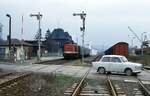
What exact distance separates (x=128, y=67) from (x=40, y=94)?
53.9ft

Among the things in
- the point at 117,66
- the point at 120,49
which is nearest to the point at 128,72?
the point at 117,66

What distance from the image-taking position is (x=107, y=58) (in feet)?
109

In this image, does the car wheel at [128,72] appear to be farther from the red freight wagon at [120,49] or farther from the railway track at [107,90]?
the red freight wagon at [120,49]

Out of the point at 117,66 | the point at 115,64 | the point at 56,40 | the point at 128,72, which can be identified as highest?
the point at 56,40

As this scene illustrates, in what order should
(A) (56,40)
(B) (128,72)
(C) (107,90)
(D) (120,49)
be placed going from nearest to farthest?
1. (C) (107,90)
2. (B) (128,72)
3. (D) (120,49)
4. (A) (56,40)

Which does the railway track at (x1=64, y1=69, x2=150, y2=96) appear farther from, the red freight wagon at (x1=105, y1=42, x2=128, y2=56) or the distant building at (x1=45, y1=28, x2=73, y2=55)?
the distant building at (x1=45, y1=28, x2=73, y2=55)

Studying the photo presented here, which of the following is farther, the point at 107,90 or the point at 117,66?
the point at 117,66

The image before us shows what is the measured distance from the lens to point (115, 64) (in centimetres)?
3259

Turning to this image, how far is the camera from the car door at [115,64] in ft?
107

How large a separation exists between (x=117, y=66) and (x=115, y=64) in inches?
9.2

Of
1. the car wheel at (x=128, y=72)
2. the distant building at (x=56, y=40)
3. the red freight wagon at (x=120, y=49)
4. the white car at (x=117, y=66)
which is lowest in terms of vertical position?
the car wheel at (x=128, y=72)

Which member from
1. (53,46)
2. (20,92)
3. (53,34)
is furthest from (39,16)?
(53,34)

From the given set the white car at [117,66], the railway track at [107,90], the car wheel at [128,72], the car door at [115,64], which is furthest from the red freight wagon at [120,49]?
the railway track at [107,90]

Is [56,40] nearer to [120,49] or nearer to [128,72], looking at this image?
[120,49]
